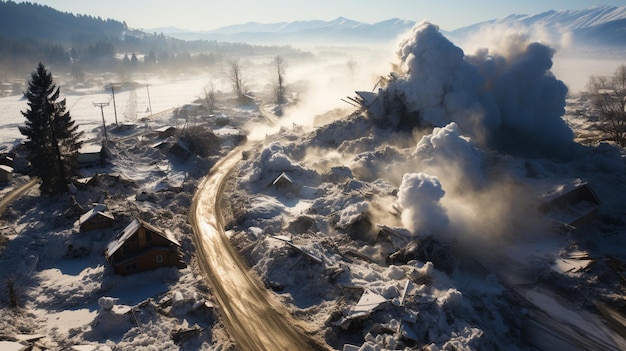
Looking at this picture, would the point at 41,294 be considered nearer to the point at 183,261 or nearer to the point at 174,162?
the point at 183,261

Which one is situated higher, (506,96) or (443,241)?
(506,96)

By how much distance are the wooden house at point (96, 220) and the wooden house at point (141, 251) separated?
5.09m

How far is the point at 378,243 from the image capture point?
3388cm

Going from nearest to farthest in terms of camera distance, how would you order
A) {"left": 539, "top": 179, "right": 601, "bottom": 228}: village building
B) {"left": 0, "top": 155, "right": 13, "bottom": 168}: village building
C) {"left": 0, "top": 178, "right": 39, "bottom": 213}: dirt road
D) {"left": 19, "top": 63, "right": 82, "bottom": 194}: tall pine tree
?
{"left": 539, "top": 179, "right": 601, "bottom": 228}: village building
{"left": 0, "top": 178, "right": 39, "bottom": 213}: dirt road
{"left": 19, "top": 63, "right": 82, "bottom": 194}: tall pine tree
{"left": 0, "top": 155, "right": 13, "bottom": 168}: village building

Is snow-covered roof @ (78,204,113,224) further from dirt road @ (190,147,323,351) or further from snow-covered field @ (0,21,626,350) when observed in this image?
dirt road @ (190,147,323,351)

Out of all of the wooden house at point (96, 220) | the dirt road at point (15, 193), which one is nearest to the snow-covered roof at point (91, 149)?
the dirt road at point (15, 193)

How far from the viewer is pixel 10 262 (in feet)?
104

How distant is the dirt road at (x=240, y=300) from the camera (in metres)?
24.5

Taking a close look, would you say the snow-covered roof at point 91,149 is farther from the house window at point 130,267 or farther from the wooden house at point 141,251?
the house window at point 130,267

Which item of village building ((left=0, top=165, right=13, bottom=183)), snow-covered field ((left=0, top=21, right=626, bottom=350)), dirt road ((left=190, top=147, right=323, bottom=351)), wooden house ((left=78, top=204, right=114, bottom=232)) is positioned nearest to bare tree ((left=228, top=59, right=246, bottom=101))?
snow-covered field ((left=0, top=21, right=626, bottom=350))

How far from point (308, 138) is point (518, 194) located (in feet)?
101

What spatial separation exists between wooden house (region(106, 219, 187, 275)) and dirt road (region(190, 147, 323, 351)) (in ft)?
9.49

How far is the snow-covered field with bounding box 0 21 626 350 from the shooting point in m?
25.0

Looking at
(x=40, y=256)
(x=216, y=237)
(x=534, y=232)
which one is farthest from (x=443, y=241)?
(x=40, y=256)
